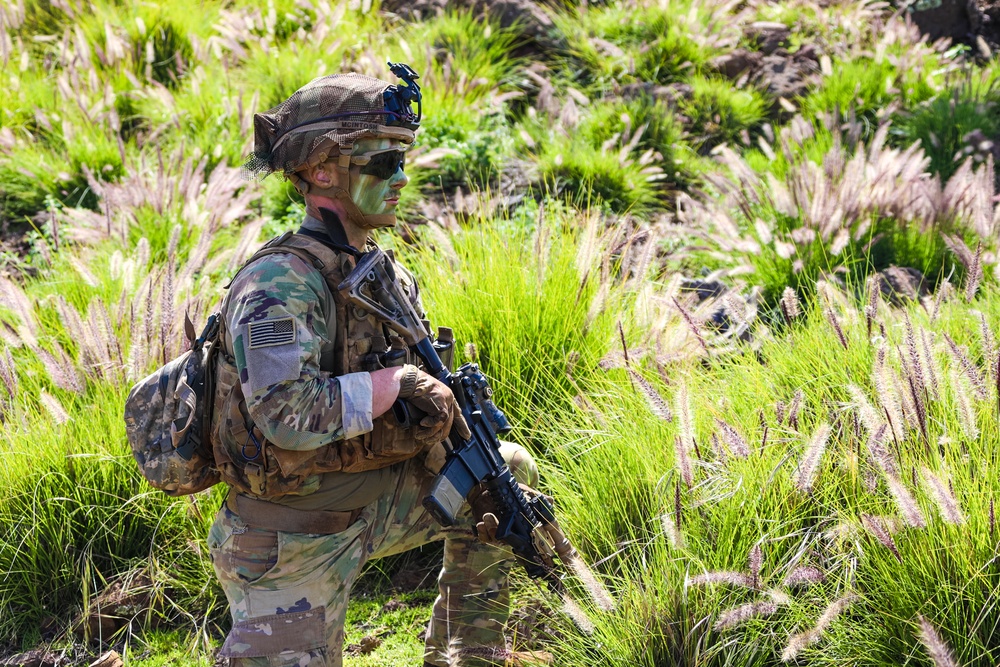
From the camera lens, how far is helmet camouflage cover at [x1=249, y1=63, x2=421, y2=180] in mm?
2867

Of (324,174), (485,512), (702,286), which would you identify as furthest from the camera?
(702,286)

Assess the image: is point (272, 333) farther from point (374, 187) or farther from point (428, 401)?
point (374, 187)

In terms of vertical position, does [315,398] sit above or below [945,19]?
below

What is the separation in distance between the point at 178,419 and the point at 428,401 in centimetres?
72

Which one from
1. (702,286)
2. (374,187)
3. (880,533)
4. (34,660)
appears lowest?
(34,660)

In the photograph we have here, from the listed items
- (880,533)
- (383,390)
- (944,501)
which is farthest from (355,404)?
(944,501)

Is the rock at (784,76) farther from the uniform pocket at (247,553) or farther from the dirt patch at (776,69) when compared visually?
the uniform pocket at (247,553)

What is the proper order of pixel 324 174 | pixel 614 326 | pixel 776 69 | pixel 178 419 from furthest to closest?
pixel 776 69 < pixel 614 326 < pixel 324 174 < pixel 178 419

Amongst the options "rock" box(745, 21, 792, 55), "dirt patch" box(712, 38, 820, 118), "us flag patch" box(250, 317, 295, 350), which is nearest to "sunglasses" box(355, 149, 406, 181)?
"us flag patch" box(250, 317, 295, 350)

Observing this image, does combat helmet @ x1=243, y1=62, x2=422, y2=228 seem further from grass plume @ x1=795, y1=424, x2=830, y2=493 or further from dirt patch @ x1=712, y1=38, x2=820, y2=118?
dirt patch @ x1=712, y1=38, x2=820, y2=118

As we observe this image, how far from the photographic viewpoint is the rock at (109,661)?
3838 millimetres

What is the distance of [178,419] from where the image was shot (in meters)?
2.81

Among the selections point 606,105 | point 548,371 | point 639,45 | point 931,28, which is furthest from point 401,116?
point 931,28

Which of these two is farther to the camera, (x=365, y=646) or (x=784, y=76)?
(x=784, y=76)
